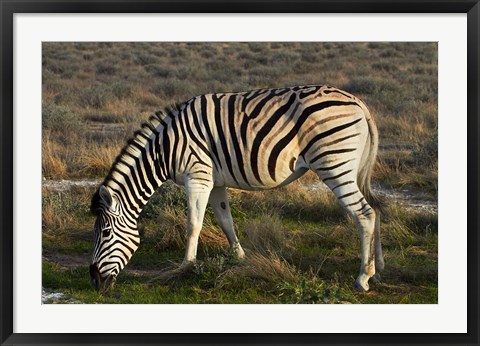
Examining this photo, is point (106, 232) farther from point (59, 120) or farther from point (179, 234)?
point (59, 120)

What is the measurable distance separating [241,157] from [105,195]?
1.55 metres

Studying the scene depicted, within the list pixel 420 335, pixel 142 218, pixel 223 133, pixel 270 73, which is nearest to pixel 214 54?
pixel 270 73

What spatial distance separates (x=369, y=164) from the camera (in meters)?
7.48

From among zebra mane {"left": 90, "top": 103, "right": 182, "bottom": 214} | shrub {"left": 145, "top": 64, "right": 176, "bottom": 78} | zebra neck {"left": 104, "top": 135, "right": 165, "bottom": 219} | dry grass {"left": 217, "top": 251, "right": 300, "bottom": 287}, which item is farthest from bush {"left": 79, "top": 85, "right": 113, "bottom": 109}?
dry grass {"left": 217, "top": 251, "right": 300, "bottom": 287}

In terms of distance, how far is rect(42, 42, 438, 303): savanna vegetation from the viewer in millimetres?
7102

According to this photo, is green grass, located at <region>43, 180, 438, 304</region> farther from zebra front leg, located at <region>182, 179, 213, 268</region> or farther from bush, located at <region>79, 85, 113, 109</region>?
bush, located at <region>79, 85, 113, 109</region>

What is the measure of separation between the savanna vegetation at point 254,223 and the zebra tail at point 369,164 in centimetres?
46

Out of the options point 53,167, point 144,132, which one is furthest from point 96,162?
point 144,132

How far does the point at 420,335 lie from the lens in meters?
5.82

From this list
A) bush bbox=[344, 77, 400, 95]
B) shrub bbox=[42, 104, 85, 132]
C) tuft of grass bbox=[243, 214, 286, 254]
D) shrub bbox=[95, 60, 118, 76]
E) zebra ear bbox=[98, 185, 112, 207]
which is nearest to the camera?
zebra ear bbox=[98, 185, 112, 207]

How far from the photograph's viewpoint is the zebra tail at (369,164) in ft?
24.2

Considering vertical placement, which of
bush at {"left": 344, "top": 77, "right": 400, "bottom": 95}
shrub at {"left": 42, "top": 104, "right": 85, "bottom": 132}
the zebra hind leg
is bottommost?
the zebra hind leg

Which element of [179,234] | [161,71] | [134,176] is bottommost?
[179,234]

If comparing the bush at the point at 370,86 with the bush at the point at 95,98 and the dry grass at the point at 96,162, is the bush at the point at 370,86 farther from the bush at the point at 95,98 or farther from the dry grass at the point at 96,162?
the dry grass at the point at 96,162
